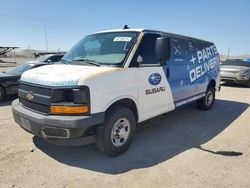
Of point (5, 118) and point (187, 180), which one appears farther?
point (5, 118)

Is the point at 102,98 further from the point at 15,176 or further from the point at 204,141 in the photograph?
the point at 204,141

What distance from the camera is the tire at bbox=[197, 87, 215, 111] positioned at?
24.6 ft

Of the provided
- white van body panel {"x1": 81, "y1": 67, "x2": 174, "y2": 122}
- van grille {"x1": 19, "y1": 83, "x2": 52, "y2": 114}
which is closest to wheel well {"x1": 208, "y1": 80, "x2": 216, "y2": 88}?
white van body panel {"x1": 81, "y1": 67, "x2": 174, "y2": 122}

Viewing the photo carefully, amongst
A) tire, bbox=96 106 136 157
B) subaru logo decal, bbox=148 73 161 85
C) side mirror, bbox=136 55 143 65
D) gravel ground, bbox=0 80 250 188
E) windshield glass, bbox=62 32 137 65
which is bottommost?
gravel ground, bbox=0 80 250 188

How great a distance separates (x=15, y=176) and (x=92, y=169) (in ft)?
3.53

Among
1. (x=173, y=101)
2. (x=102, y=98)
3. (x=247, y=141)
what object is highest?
(x=102, y=98)

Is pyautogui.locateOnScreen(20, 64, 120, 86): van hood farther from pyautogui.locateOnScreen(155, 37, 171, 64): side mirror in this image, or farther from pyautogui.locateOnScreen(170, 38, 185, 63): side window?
pyautogui.locateOnScreen(170, 38, 185, 63): side window

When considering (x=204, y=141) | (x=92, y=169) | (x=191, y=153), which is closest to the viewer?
(x=92, y=169)

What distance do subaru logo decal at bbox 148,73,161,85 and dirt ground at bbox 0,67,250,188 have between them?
3.84 feet

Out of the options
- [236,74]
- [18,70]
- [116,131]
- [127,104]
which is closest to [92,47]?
[127,104]

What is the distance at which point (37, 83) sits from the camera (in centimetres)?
385

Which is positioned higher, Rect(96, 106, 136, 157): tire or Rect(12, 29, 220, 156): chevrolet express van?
Rect(12, 29, 220, 156): chevrolet express van

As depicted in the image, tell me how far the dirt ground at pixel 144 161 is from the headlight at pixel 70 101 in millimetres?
913

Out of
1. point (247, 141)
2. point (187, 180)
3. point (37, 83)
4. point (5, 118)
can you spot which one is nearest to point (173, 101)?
point (247, 141)
